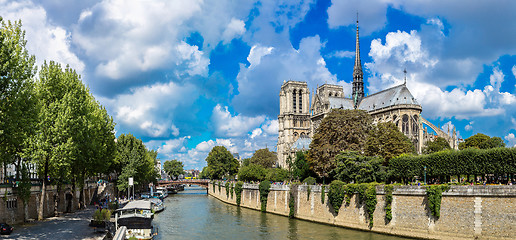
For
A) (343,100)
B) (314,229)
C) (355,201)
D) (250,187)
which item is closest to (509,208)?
(355,201)

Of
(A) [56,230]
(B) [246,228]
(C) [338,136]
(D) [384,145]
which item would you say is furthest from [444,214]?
(A) [56,230]

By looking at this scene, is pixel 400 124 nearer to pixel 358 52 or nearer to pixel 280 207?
pixel 358 52

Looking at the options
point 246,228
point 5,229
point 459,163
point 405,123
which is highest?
point 405,123

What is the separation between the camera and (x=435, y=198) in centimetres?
3891

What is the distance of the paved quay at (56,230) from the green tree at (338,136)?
123ft

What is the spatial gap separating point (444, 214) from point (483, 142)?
58.9 metres

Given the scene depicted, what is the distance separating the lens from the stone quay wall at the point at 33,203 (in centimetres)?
3553

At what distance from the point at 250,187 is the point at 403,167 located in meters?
31.7

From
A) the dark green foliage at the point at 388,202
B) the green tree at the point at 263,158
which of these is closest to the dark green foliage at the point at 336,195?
the dark green foliage at the point at 388,202

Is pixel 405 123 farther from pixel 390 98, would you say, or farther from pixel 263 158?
pixel 263 158

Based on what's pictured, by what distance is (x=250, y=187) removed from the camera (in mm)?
78000

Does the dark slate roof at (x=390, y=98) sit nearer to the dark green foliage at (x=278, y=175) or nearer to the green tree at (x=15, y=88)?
the dark green foliage at (x=278, y=175)

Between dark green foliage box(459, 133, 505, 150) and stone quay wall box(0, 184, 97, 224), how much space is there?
7646 centimetres

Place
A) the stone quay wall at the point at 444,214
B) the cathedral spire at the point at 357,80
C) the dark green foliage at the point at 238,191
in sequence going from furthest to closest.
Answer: the cathedral spire at the point at 357,80, the dark green foliage at the point at 238,191, the stone quay wall at the point at 444,214
